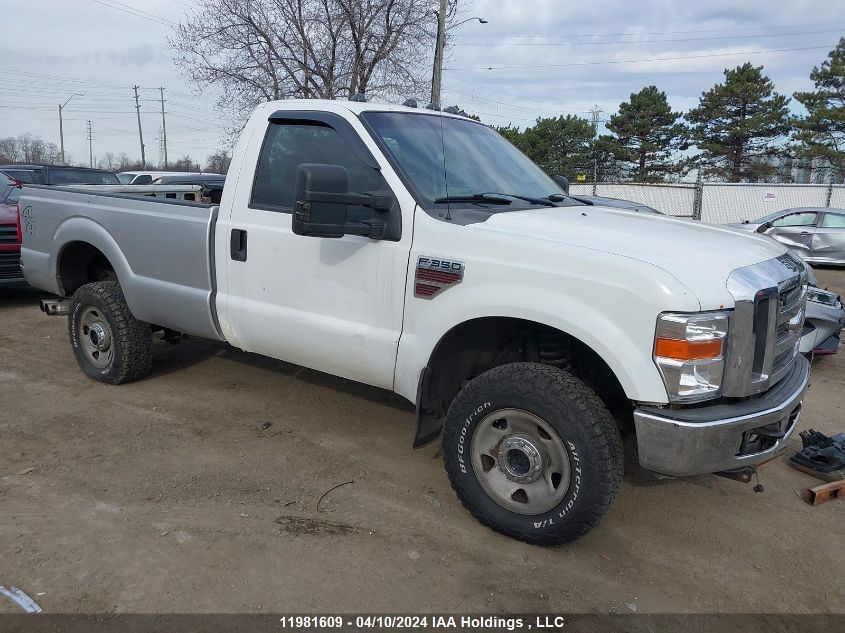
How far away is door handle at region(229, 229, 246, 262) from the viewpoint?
→ 419 centimetres

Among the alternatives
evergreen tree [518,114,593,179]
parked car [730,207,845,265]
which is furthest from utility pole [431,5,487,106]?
evergreen tree [518,114,593,179]

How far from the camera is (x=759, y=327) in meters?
2.94

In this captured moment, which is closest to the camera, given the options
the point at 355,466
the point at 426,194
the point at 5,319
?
the point at 426,194

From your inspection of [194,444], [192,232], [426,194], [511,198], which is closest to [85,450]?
[194,444]

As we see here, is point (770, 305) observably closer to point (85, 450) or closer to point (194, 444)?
point (194, 444)

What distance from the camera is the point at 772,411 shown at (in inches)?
117

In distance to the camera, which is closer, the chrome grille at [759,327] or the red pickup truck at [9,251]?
the chrome grille at [759,327]

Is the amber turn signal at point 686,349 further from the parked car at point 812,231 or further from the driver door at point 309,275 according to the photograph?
the parked car at point 812,231

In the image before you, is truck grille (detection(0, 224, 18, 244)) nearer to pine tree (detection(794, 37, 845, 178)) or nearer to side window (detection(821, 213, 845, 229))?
side window (detection(821, 213, 845, 229))

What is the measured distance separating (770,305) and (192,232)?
3.42 metres

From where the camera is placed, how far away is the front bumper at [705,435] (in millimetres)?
2789

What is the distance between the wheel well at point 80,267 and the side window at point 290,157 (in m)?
2.12

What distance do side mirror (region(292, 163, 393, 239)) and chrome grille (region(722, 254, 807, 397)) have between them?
1.73 m

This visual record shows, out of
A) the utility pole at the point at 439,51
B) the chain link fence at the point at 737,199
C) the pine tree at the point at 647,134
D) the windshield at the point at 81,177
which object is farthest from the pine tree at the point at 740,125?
the windshield at the point at 81,177
